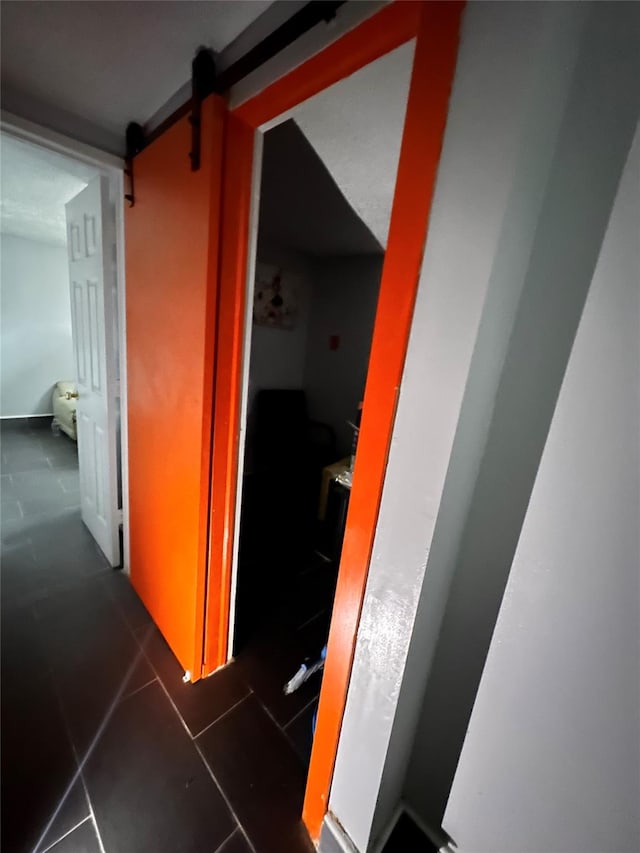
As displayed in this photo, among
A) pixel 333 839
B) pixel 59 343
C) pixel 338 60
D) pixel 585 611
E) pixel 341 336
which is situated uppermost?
pixel 338 60

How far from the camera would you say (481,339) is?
1.80 feet

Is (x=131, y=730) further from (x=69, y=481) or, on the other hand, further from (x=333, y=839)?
(x=69, y=481)

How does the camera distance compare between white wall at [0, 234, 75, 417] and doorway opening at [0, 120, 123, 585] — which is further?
white wall at [0, 234, 75, 417]

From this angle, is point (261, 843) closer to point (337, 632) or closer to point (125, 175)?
point (337, 632)

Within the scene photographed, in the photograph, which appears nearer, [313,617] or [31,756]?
[31,756]

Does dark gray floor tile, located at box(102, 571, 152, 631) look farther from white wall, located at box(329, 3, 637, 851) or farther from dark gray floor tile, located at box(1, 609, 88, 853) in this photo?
white wall, located at box(329, 3, 637, 851)

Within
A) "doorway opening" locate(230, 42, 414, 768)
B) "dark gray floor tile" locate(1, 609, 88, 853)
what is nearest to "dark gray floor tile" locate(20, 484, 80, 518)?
"dark gray floor tile" locate(1, 609, 88, 853)

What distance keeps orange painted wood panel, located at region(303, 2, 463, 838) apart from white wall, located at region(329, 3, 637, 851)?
0.02 m

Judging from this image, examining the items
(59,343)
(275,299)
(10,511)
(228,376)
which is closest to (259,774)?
(228,376)

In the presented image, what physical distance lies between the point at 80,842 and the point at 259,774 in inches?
19.6

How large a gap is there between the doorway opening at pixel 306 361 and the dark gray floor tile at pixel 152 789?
310 millimetres

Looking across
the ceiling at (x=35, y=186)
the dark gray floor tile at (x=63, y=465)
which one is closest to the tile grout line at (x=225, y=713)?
the ceiling at (x=35, y=186)

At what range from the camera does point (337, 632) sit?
0.82 meters

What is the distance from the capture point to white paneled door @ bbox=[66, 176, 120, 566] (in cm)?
155
